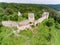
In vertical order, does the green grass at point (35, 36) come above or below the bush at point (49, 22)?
below

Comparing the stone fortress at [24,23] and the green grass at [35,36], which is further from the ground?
the stone fortress at [24,23]

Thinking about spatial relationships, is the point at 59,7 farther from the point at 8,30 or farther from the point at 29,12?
the point at 8,30

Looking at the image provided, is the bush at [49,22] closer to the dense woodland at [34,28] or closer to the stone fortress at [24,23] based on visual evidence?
the dense woodland at [34,28]

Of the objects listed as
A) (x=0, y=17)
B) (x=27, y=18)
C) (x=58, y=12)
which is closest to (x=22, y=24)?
(x=27, y=18)

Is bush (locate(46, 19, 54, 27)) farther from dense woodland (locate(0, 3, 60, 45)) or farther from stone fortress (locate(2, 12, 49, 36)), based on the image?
stone fortress (locate(2, 12, 49, 36))

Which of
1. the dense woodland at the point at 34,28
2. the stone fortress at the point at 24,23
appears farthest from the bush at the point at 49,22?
the stone fortress at the point at 24,23

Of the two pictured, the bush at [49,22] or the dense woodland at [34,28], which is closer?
the dense woodland at [34,28]

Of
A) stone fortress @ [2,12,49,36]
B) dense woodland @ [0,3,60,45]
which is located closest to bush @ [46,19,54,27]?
dense woodland @ [0,3,60,45]

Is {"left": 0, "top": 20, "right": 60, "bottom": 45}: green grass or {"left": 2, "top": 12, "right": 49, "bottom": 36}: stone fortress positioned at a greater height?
{"left": 2, "top": 12, "right": 49, "bottom": 36}: stone fortress

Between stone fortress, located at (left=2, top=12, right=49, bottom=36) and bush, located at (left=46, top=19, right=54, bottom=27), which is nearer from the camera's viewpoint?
stone fortress, located at (left=2, top=12, right=49, bottom=36)
